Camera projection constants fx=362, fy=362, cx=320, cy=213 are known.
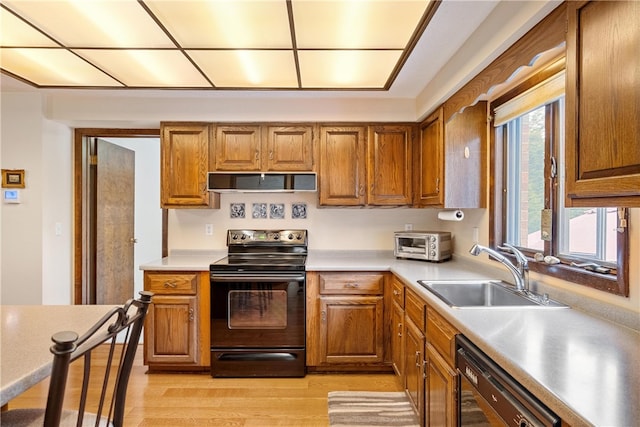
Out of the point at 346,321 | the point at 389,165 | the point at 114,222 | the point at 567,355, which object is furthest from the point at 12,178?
the point at 567,355

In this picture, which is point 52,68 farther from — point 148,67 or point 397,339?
point 397,339

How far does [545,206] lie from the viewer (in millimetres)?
2000

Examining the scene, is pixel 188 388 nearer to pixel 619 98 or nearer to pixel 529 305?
pixel 529 305

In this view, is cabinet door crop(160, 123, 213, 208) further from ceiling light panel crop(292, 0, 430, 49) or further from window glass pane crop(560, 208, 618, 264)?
window glass pane crop(560, 208, 618, 264)

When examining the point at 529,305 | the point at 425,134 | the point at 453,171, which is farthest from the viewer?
the point at 425,134

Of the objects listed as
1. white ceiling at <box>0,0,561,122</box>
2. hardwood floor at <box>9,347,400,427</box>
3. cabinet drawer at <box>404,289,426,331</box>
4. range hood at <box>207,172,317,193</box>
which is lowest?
hardwood floor at <box>9,347,400,427</box>

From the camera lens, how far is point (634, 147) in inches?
36.4

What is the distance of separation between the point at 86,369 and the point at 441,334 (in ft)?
4.58

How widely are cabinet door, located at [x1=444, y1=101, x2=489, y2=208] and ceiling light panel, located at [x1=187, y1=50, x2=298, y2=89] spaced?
1.21m

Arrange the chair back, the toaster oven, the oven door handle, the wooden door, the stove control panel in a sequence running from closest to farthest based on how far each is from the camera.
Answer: the chair back → the oven door handle → the toaster oven → the stove control panel → the wooden door

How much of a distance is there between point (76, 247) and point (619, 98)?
4022 mm

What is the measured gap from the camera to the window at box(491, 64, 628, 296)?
5.11ft

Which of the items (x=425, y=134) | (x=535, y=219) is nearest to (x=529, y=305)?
(x=535, y=219)

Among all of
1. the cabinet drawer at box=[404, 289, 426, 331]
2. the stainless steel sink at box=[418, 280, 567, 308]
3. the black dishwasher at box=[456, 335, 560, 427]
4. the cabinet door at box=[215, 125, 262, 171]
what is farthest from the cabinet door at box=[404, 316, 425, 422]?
the cabinet door at box=[215, 125, 262, 171]
